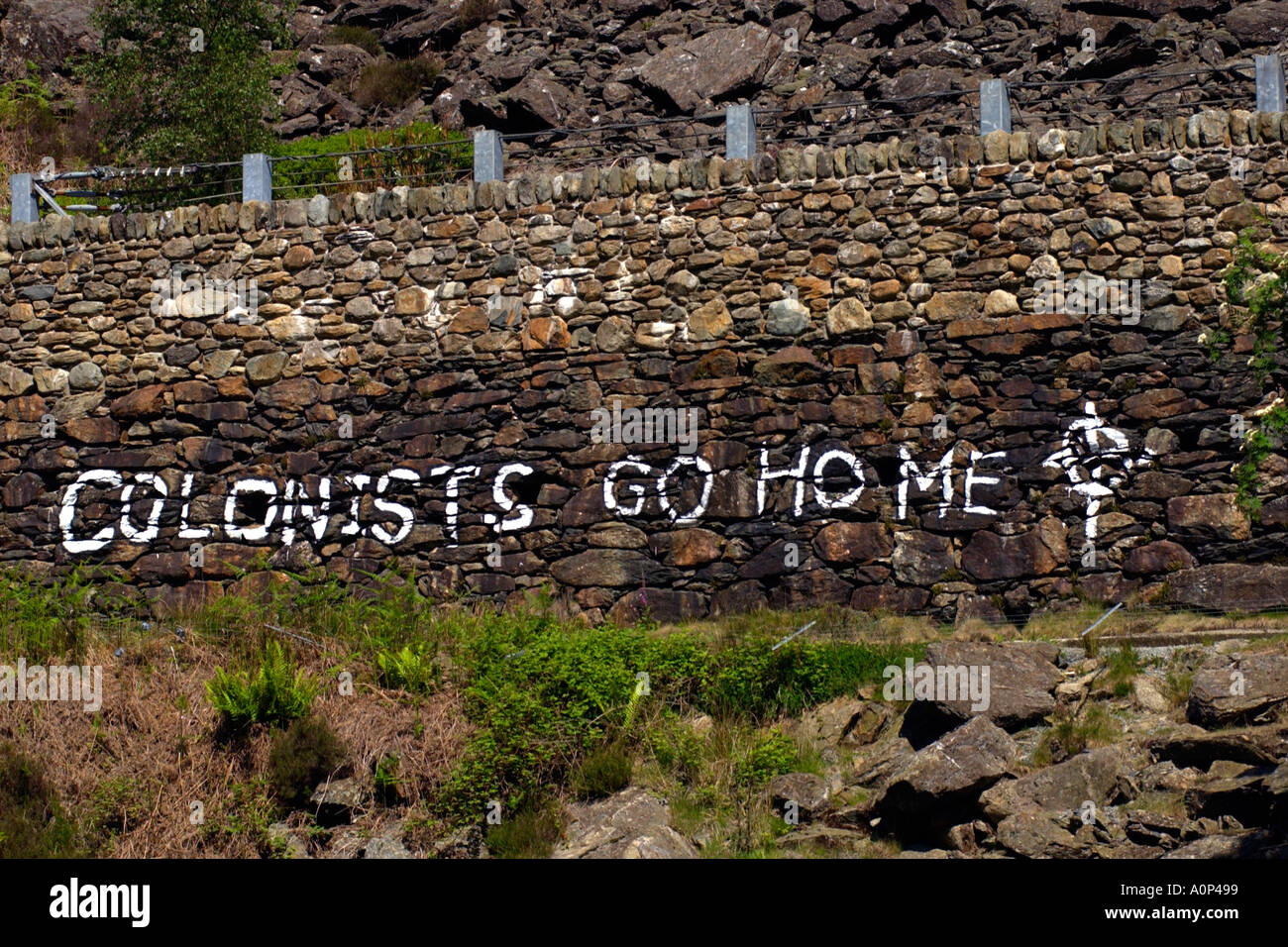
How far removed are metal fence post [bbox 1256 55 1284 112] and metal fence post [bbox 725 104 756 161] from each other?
4.55 meters

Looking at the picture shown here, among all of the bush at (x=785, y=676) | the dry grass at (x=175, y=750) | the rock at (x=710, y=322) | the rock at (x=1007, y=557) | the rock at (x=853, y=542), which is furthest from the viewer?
the rock at (x=710, y=322)

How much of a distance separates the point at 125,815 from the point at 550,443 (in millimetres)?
5261

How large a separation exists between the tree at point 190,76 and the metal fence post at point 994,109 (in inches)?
386

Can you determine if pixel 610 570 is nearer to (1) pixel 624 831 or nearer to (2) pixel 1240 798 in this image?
(1) pixel 624 831

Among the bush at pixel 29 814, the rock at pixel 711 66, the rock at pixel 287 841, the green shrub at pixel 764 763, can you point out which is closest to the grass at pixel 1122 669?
the green shrub at pixel 764 763

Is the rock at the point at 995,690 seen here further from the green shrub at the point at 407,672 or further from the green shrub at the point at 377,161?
the green shrub at the point at 377,161

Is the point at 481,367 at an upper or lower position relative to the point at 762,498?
upper

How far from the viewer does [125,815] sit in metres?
10.7

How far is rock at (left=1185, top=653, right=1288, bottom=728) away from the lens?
32.2 feet

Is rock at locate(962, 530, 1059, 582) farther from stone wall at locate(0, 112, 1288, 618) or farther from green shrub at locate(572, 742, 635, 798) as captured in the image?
green shrub at locate(572, 742, 635, 798)

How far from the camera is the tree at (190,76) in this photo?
19344 mm

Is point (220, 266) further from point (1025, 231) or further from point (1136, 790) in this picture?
point (1136, 790)

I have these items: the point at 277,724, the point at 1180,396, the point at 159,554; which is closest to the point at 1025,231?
the point at 1180,396

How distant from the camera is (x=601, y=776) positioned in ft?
35.3
